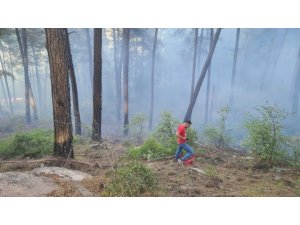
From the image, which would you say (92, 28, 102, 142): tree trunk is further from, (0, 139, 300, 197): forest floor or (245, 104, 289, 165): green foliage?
(245, 104, 289, 165): green foliage

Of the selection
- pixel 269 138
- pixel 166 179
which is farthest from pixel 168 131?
pixel 166 179

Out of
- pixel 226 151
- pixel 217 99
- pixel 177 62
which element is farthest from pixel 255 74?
pixel 226 151

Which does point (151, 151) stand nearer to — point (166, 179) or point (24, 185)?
point (166, 179)

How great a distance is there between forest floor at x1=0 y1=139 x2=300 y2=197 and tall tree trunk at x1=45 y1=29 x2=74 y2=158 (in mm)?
476

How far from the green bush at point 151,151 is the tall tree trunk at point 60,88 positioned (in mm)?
1921

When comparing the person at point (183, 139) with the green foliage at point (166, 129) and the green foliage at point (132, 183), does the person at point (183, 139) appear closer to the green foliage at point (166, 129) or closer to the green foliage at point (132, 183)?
the green foliage at point (132, 183)

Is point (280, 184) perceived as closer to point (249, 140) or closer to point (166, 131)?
point (249, 140)

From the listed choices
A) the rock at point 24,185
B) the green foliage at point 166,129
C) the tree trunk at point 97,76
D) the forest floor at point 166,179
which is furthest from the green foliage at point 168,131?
the rock at point 24,185

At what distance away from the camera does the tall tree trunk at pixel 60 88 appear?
225 inches

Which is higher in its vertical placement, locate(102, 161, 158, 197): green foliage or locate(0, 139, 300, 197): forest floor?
locate(102, 161, 158, 197): green foliage

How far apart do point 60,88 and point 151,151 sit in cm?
300

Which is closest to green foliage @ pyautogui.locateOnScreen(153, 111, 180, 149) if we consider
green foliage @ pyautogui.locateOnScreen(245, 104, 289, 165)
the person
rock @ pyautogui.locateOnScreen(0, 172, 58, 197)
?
the person

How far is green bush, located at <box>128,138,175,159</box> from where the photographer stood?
725cm
